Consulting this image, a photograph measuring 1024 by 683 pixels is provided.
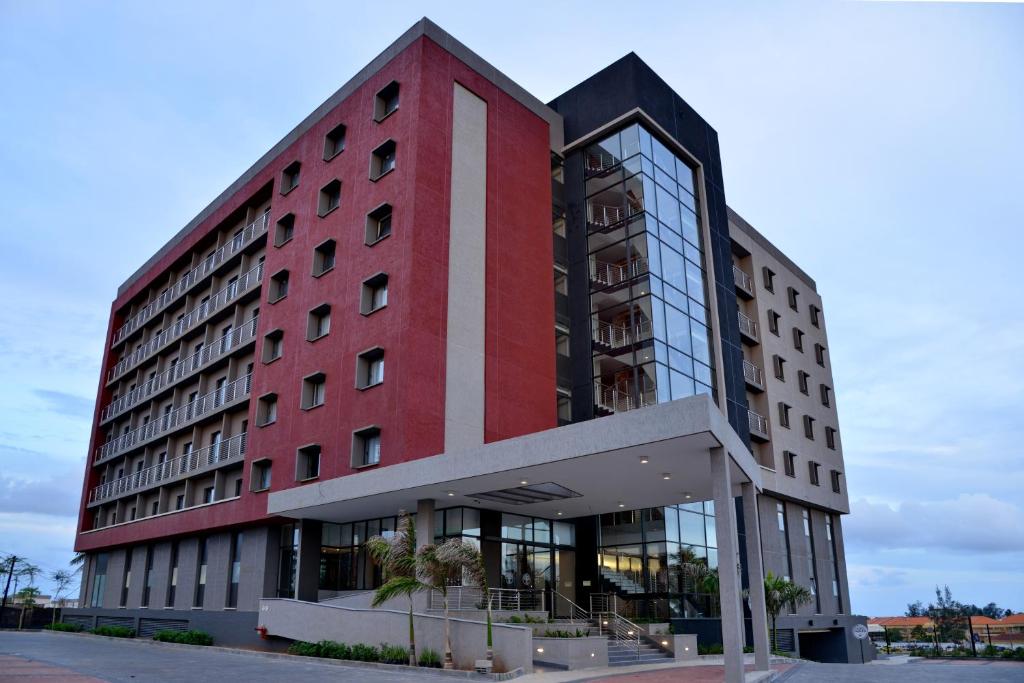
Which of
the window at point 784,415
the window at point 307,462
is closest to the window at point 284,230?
the window at point 307,462

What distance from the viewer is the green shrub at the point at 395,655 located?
2231 centimetres

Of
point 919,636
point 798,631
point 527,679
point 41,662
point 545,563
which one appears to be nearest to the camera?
point 527,679

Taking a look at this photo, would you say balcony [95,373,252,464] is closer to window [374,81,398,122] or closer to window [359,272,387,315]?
window [359,272,387,315]

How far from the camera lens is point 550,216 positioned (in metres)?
36.5

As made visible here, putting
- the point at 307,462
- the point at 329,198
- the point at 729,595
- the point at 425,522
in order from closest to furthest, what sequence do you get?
1. the point at 729,595
2. the point at 425,522
3. the point at 307,462
4. the point at 329,198

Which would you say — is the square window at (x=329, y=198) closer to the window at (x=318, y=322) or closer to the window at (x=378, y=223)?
the window at (x=378, y=223)

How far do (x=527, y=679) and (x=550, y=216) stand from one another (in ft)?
73.7

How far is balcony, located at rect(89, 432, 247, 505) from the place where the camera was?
124ft

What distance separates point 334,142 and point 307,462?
50.6ft

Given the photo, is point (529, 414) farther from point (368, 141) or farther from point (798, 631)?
point (798, 631)

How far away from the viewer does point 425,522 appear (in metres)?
25.2

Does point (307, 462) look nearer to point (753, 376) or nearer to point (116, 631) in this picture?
point (116, 631)

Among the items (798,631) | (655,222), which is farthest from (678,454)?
(798,631)

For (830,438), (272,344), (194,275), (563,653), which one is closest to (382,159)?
(272,344)
